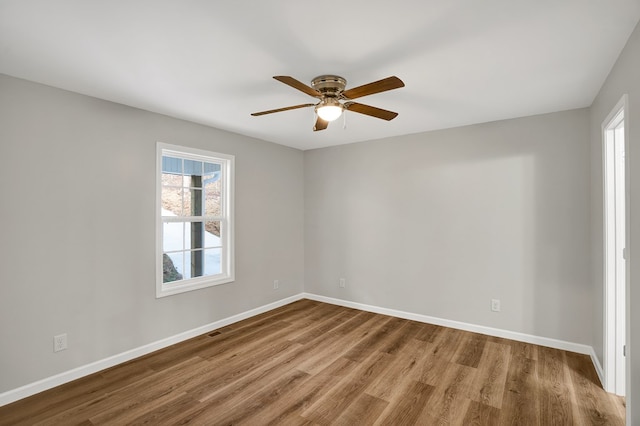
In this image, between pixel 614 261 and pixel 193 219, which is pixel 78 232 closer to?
pixel 193 219

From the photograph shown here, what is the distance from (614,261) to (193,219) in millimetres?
3985

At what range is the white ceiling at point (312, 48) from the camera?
5.20ft

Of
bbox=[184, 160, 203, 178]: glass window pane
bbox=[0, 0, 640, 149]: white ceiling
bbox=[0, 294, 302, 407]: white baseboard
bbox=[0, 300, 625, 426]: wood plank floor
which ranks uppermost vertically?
bbox=[0, 0, 640, 149]: white ceiling

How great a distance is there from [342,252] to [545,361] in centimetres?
267

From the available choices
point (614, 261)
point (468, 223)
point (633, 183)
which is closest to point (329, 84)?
point (633, 183)

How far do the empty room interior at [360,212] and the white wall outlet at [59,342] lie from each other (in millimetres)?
18

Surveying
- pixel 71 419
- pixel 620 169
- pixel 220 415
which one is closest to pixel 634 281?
pixel 620 169

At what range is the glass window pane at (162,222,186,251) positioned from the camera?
11.3 feet

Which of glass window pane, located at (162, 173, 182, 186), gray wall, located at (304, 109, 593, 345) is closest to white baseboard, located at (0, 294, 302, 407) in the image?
glass window pane, located at (162, 173, 182, 186)

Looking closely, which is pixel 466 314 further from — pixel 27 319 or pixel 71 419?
pixel 27 319

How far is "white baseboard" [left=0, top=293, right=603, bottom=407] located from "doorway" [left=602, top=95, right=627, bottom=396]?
0.27 m

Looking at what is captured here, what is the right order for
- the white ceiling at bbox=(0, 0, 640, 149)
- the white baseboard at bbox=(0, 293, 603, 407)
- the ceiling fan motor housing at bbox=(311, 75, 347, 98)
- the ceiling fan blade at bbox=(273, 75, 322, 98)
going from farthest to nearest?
the white baseboard at bbox=(0, 293, 603, 407) < the ceiling fan motor housing at bbox=(311, 75, 347, 98) < the ceiling fan blade at bbox=(273, 75, 322, 98) < the white ceiling at bbox=(0, 0, 640, 149)

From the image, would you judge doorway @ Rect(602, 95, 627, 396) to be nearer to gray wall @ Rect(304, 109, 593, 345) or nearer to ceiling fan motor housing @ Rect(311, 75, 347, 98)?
gray wall @ Rect(304, 109, 593, 345)

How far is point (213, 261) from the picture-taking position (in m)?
3.94
